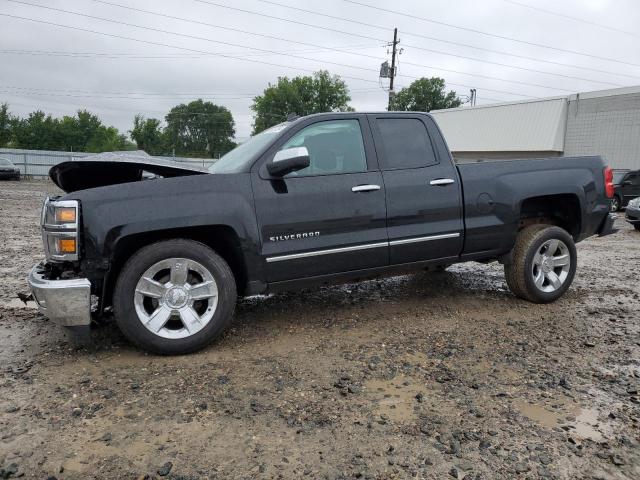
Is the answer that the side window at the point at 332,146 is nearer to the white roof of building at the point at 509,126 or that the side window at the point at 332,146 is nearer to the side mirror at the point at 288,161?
the side mirror at the point at 288,161

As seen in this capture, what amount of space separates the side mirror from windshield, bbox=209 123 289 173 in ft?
0.77

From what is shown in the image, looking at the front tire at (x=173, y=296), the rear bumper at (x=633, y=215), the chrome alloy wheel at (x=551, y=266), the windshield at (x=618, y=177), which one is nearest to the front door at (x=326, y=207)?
the front tire at (x=173, y=296)

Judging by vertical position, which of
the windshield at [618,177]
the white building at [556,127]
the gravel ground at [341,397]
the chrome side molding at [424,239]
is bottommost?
the gravel ground at [341,397]

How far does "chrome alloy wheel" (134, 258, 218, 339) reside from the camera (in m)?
3.53

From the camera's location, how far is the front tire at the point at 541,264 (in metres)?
4.84

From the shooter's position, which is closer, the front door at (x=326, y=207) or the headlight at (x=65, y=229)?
the headlight at (x=65, y=229)

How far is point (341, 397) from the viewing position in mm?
3006

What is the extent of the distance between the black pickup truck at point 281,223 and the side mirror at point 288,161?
10mm

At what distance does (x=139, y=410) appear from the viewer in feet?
9.32

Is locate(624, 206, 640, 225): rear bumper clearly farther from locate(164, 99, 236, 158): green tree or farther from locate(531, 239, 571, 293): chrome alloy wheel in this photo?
locate(164, 99, 236, 158): green tree

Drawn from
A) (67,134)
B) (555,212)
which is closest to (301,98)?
(67,134)

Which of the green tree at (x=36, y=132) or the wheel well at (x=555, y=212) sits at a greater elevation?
the green tree at (x=36, y=132)

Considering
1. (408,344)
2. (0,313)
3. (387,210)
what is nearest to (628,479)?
(408,344)

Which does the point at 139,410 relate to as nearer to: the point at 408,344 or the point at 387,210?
the point at 408,344
